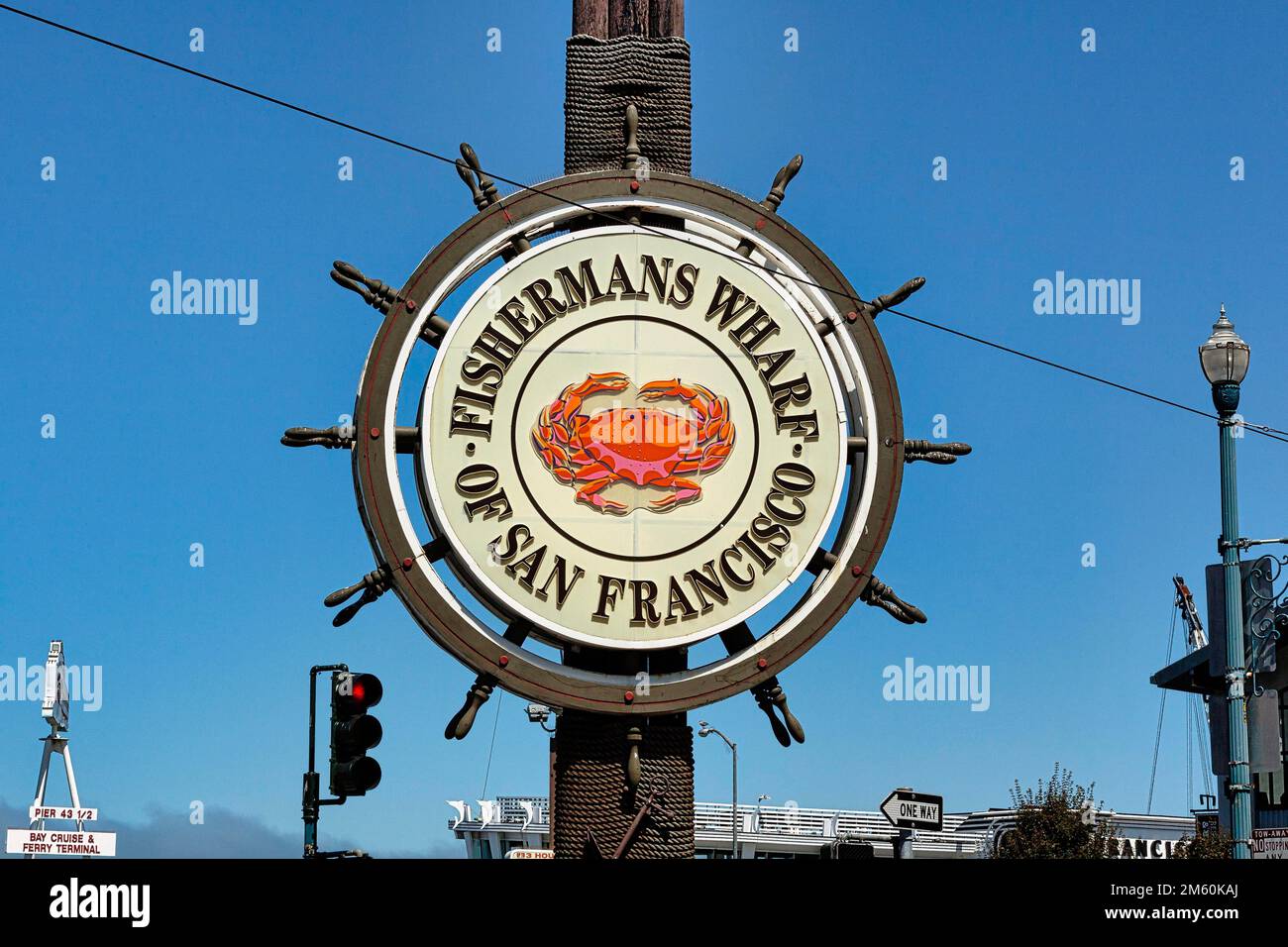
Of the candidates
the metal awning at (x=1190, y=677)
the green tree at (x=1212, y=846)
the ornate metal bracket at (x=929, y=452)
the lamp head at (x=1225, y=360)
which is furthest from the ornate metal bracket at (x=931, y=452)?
the metal awning at (x=1190, y=677)

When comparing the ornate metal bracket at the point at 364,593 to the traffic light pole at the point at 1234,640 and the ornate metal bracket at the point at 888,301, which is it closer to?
the ornate metal bracket at the point at 888,301

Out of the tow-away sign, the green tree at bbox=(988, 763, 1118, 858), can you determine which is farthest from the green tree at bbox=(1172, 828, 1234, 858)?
the tow-away sign

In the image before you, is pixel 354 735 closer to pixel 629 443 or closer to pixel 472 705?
pixel 472 705

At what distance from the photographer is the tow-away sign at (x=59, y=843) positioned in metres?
35.0

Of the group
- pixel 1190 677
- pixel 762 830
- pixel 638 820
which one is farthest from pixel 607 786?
pixel 762 830

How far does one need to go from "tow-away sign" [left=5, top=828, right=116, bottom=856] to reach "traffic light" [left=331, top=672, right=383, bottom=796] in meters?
21.6

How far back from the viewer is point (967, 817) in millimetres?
76375

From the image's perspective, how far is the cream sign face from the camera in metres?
15.1

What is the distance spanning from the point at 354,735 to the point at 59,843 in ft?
74.8

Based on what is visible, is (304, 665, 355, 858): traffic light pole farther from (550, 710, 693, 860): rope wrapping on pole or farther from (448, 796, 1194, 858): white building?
(448, 796, 1194, 858): white building

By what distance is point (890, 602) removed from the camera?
614 inches

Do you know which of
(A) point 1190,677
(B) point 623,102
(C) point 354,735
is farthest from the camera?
(A) point 1190,677
